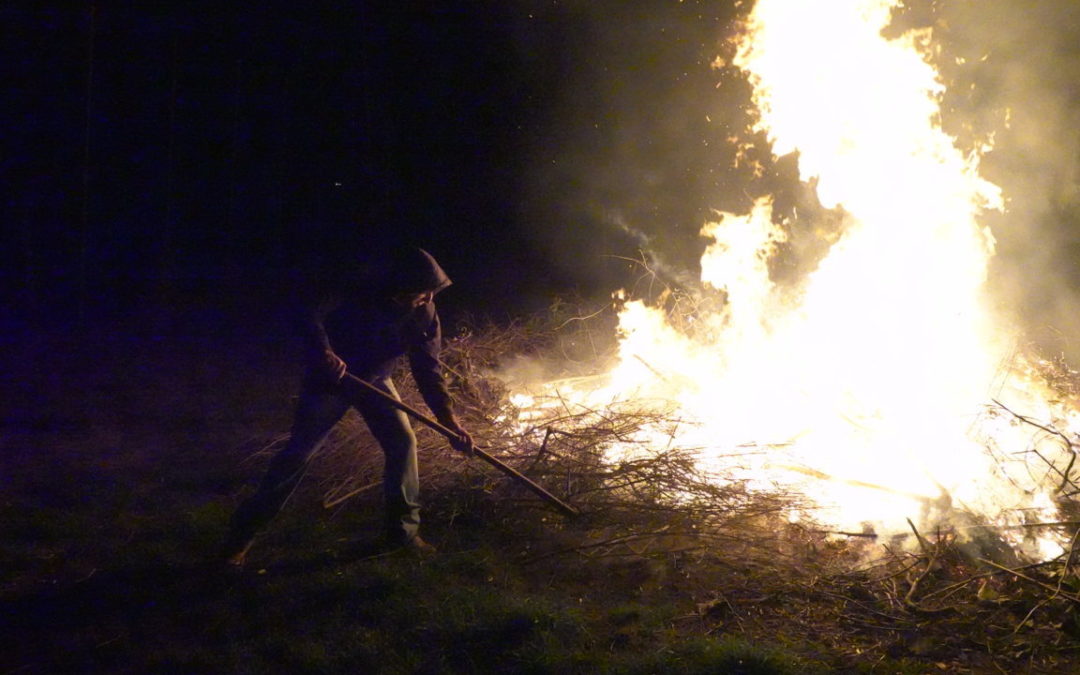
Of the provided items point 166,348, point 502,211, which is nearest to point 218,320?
point 166,348

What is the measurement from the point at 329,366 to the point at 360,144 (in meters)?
9.62

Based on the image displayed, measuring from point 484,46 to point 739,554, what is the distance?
34.2ft

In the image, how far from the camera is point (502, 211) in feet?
42.9

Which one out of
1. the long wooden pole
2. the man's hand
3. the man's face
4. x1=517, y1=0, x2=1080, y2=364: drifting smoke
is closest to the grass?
the long wooden pole

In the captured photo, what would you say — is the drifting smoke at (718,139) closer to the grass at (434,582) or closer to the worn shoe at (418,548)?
the grass at (434,582)

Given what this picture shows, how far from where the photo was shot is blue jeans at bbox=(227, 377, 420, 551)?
13.5 feet

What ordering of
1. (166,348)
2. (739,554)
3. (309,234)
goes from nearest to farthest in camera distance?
(739,554), (166,348), (309,234)

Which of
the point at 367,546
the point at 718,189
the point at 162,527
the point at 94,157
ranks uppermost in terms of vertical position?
the point at 718,189

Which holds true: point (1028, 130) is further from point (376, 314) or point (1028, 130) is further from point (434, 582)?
point (434, 582)

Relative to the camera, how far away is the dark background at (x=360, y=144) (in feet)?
36.8

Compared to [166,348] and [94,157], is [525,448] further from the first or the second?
[94,157]

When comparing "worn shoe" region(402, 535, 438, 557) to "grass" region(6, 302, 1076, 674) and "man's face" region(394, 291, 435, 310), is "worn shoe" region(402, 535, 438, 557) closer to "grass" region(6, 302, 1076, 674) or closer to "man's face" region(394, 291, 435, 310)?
"grass" region(6, 302, 1076, 674)

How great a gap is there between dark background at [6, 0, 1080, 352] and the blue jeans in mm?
6675

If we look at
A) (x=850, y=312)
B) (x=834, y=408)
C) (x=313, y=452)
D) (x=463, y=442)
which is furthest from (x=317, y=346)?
(x=850, y=312)
